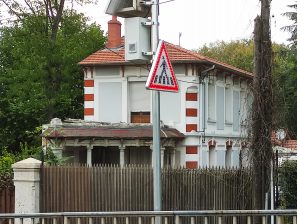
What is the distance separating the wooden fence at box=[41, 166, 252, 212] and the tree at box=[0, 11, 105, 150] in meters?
16.9

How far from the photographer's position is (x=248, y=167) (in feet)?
51.1

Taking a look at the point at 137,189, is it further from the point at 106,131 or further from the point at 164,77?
the point at 106,131

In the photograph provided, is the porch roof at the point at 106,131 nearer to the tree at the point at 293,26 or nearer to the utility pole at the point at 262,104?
the utility pole at the point at 262,104

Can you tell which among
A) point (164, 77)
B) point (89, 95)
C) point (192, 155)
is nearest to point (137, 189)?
point (164, 77)

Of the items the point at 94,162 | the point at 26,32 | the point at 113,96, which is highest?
the point at 26,32

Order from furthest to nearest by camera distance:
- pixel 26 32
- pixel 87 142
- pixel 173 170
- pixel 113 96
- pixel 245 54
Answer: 1. pixel 245 54
2. pixel 26 32
3. pixel 113 96
4. pixel 87 142
5. pixel 173 170

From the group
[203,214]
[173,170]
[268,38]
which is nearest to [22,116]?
[173,170]

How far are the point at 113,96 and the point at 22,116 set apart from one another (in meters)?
12.8

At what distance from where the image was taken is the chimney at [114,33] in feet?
106

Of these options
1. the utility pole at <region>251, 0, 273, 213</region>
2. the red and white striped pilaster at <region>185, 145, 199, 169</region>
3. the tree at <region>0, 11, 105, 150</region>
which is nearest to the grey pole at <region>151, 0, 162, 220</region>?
the utility pole at <region>251, 0, 273, 213</region>

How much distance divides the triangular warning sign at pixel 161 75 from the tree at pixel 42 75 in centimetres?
2478

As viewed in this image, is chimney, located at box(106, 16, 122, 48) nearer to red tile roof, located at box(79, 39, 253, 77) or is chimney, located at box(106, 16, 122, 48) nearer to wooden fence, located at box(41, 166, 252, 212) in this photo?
red tile roof, located at box(79, 39, 253, 77)

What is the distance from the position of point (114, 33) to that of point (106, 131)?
22.3 ft

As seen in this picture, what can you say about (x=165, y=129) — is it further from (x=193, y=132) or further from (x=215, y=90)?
(x=215, y=90)
